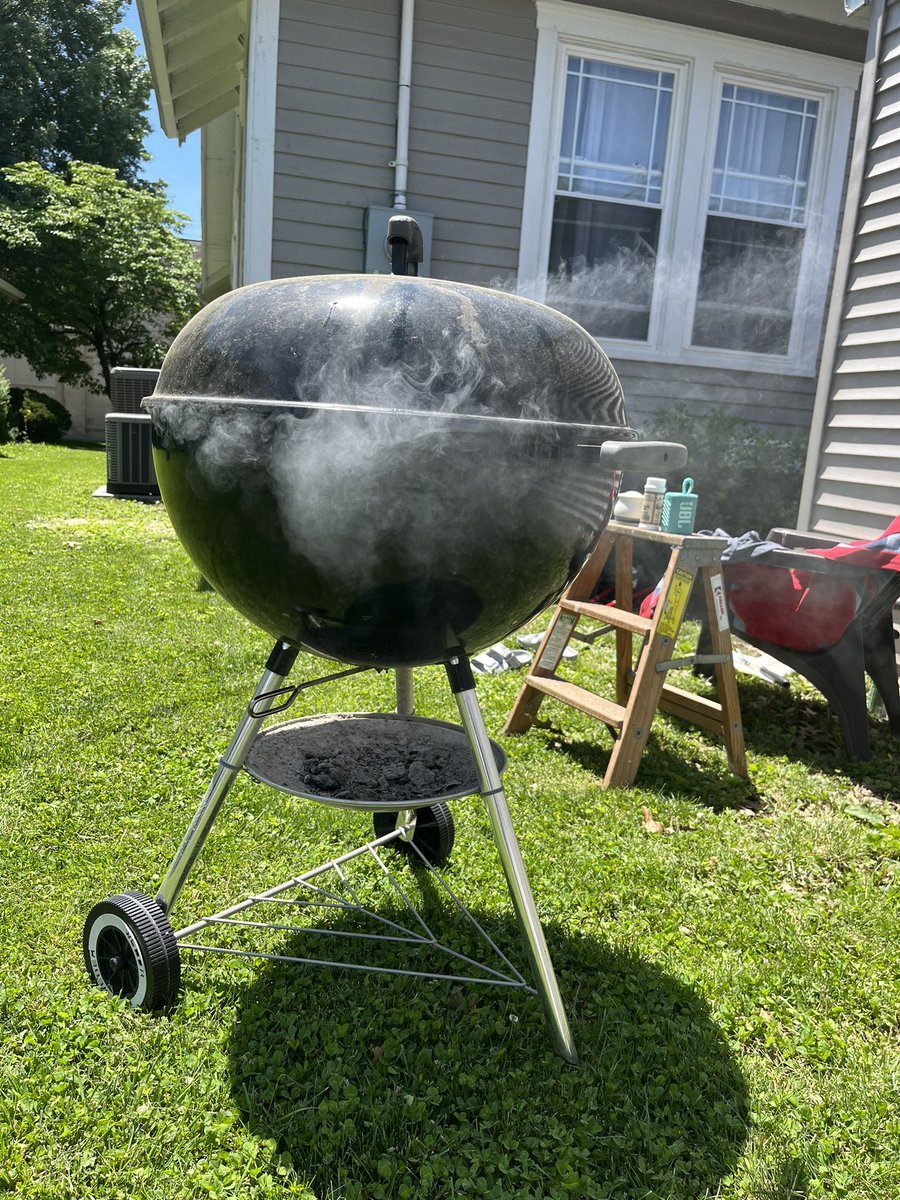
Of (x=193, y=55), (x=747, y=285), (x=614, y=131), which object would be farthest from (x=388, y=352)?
(x=193, y=55)

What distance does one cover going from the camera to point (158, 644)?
4.20m

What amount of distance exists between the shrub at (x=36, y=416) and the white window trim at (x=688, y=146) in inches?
473

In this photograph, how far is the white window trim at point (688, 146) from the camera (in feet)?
19.8

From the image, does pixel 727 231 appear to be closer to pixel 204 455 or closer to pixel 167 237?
pixel 204 455

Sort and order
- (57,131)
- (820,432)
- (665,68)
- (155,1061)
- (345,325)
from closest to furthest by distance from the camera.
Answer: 1. (345,325)
2. (155,1061)
3. (820,432)
4. (665,68)
5. (57,131)

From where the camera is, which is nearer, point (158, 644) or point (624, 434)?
point (624, 434)

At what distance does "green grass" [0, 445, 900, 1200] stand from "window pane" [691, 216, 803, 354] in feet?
13.7

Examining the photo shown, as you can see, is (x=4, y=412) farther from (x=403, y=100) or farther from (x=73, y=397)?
(x=403, y=100)

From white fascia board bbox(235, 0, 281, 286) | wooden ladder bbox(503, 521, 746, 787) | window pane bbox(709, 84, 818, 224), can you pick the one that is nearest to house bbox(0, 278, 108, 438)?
white fascia board bbox(235, 0, 281, 286)

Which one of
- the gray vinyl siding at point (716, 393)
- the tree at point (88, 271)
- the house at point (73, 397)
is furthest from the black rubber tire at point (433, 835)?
the house at point (73, 397)

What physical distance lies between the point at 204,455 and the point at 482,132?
5.36 meters

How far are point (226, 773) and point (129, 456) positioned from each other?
669 centimetres

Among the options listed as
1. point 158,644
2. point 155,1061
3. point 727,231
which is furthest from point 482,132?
point 155,1061

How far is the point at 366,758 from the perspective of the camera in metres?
2.19
